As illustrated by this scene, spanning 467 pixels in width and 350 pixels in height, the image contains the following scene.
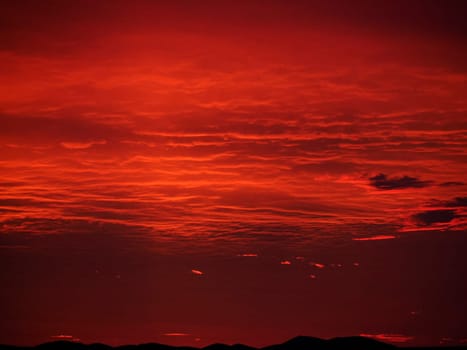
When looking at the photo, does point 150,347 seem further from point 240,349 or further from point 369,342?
point 369,342

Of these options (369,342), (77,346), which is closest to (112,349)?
(77,346)

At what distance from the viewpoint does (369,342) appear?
74625 mm

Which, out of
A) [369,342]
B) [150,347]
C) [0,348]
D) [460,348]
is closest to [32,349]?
[0,348]

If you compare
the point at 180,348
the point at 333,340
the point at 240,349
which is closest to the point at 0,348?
the point at 180,348

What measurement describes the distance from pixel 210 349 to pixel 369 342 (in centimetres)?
1494

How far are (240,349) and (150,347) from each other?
337 inches

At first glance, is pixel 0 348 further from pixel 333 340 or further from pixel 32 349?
pixel 333 340

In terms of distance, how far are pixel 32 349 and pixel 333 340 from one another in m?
27.9

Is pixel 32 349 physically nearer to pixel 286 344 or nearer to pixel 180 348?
pixel 180 348

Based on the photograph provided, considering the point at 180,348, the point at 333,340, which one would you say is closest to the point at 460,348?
the point at 333,340

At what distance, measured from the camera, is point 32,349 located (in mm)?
72625

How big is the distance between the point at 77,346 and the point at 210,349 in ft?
40.7

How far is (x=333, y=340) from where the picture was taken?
76.0 metres

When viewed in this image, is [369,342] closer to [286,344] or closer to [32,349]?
[286,344]
